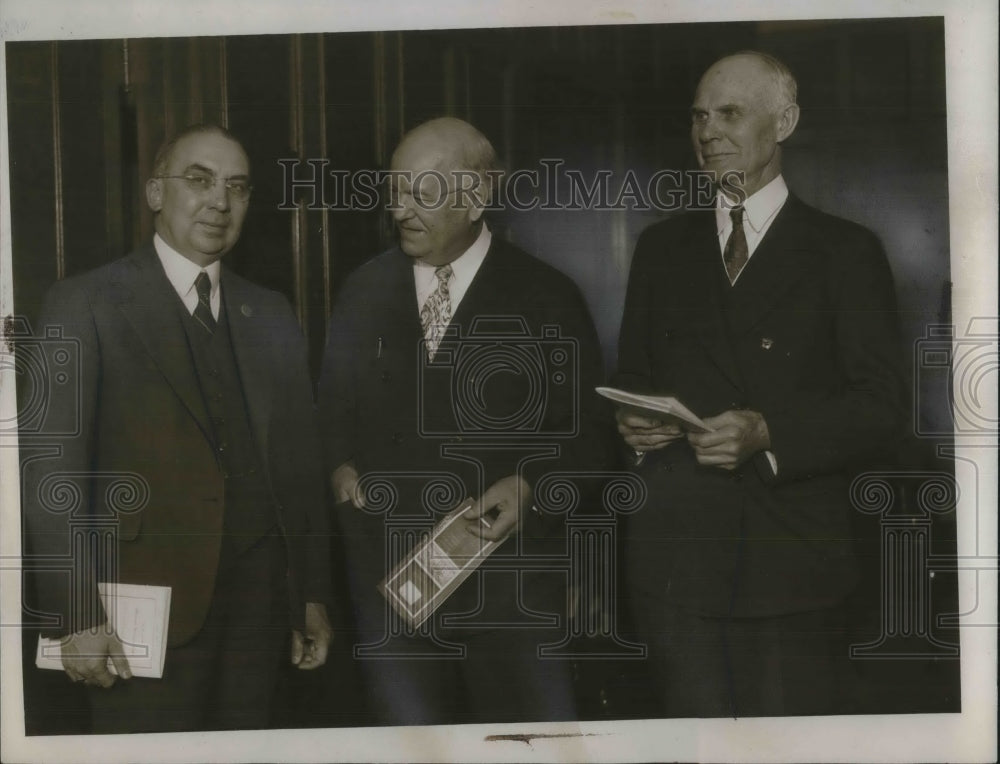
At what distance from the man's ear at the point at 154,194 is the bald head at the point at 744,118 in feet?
5.93

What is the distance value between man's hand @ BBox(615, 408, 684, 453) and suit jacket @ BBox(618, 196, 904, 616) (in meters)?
0.04

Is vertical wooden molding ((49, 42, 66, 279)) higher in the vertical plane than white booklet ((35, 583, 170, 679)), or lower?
higher

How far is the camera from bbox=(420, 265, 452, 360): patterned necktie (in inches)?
127

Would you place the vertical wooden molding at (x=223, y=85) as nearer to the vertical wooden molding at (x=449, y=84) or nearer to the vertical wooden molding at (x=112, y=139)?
the vertical wooden molding at (x=112, y=139)

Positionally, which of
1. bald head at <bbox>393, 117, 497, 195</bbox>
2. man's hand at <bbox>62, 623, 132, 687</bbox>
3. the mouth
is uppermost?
bald head at <bbox>393, 117, 497, 195</bbox>

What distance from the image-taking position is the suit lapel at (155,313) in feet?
10.5

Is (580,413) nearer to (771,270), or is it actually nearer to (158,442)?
(771,270)

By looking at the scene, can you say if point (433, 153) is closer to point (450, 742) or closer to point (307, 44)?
point (307, 44)

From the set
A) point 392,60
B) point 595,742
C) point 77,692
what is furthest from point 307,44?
point 595,742

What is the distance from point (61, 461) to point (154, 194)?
3.16ft

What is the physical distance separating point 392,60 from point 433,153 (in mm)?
350

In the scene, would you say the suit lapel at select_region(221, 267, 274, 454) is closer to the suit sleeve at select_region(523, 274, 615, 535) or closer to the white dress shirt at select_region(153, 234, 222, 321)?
the white dress shirt at select_region(153, 234, 222, 321)

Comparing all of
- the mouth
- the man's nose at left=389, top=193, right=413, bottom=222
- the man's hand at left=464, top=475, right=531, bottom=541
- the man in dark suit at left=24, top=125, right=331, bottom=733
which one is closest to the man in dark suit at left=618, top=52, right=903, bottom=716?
the man's hand at left=464, top=475, right=531, bottom=541

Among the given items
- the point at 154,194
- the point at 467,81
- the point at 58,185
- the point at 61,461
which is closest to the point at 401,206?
the point at 467,81
